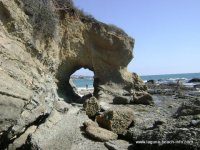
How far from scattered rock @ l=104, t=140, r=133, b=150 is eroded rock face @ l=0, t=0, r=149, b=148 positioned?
1765mm

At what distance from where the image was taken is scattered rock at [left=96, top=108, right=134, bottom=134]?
859cm

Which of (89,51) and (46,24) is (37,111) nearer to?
(46,24)

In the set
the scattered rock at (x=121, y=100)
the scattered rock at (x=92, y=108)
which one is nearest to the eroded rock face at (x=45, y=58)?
the scattered rock at (x=92, y=108)

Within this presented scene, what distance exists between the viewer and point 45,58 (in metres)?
10.8

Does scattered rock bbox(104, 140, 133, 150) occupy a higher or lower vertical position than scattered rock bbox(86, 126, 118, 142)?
lower

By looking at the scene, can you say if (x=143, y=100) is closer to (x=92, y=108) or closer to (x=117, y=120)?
(x=92, y=108)

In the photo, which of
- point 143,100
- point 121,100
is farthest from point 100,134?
point 143,100

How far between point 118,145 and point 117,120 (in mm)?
1357

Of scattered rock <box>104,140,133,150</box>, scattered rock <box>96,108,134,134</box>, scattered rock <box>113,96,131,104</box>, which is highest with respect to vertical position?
scattered rock <box>96,108,134,134</box>

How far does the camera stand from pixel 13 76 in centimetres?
673

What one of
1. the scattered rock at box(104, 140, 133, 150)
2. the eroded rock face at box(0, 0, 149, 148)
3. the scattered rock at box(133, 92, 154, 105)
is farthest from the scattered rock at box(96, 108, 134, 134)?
the scattered rock at box(133, 92, 154, 105)

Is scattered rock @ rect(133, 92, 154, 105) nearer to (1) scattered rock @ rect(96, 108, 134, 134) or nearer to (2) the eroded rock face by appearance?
(2) the eroded rock face

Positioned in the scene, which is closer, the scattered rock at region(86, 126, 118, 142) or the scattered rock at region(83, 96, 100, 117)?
the scattered rock at region(86, 126, 118, 142)

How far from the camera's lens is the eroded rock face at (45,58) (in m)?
6.46
